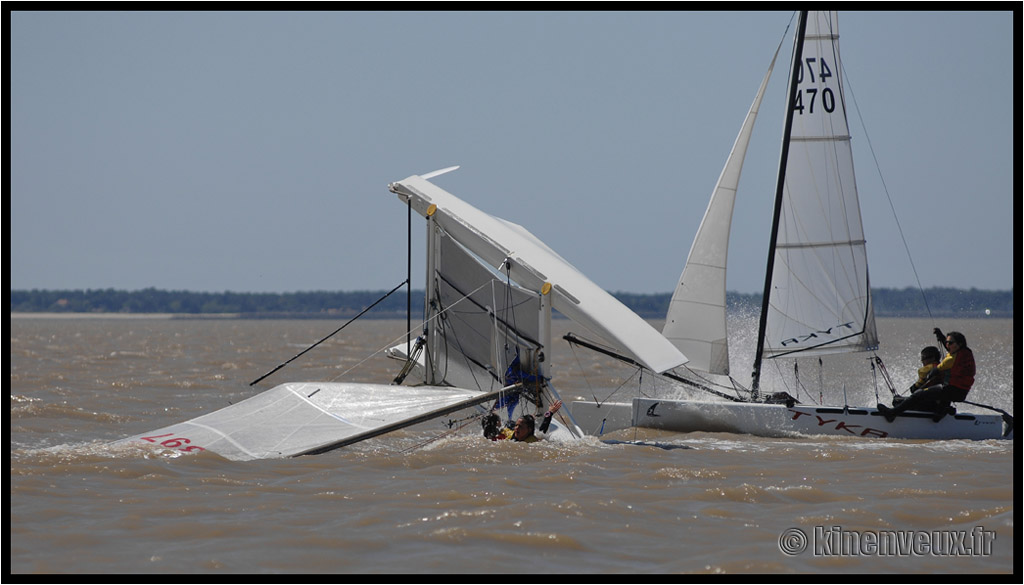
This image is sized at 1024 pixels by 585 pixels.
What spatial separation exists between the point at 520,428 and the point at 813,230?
6.56m

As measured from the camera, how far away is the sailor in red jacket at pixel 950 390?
1360cm

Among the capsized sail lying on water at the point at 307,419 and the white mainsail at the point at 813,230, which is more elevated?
the white mainsail at the point at 813,230

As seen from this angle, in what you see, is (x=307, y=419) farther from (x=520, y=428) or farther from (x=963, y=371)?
(x=963, y=371)

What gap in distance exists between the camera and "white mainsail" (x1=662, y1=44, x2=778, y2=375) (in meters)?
15.8

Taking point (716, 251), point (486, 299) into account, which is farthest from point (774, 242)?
point (486, 299)

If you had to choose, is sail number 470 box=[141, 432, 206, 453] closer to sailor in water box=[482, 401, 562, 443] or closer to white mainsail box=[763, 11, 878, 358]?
sailor in water box=[482, 401, 562, 443]

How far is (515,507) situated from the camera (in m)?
8.58

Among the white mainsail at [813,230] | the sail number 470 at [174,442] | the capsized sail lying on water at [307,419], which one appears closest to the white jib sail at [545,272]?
the capsized sail lying on water at [307,419]

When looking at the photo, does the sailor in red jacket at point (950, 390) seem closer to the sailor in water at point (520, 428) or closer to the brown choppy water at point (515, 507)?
the brown choppy water at point (515, 507)

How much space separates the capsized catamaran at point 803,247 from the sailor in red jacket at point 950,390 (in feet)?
8.05

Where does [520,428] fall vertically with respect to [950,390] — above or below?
below

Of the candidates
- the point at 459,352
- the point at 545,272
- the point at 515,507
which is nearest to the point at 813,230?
the point at 545,272

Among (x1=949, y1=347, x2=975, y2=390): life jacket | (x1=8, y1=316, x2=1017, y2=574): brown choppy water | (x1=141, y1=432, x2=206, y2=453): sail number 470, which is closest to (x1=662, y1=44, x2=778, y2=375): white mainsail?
(x1=8, y1=316, x2=1017, y2=574): brown choppy water

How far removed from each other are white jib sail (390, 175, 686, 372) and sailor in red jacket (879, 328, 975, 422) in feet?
11.2
